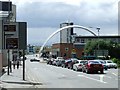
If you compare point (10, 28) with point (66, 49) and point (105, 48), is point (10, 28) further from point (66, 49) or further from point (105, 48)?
point (66, 49)

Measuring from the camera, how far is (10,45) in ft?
113

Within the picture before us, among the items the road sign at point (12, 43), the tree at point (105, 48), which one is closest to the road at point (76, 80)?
the road sign at point (12, 43)

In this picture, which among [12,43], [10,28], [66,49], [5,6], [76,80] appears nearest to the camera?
[10,28]

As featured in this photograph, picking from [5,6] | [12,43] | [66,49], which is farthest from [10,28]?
[66,49]

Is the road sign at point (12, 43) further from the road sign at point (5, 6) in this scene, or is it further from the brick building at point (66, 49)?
the brick building at point (66, 49)

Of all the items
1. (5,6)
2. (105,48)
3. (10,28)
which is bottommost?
(105,48)

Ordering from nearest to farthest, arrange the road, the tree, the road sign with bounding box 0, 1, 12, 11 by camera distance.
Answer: the road → the road sign with bounding box 0, 1, 12, 11 → the tree

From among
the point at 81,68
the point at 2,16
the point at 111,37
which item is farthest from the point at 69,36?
the point at 2,16

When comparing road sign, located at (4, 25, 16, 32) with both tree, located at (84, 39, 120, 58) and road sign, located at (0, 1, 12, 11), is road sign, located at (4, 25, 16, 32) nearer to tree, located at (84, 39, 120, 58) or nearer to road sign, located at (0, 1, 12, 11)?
road sign, located at (0, 1, 12, 11)

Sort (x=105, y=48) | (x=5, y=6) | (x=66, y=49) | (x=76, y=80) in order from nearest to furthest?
1. (x=76, y=80)
2. (x=5, y=6)
3. (x=105, y=48)
4. (x=66, y=49)

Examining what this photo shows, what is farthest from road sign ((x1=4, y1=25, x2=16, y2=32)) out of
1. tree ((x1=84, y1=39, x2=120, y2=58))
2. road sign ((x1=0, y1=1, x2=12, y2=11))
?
tree ((x1=84, y1=39, x2=120, y2=58))

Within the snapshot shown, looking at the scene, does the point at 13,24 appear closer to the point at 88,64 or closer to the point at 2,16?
the point at 2,16

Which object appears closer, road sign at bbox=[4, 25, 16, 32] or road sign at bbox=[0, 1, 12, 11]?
road sign at bbox=[4, 25, 16, 32]

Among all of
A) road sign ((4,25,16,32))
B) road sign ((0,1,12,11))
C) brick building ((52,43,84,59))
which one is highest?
road sign ((0,1,12,11))
